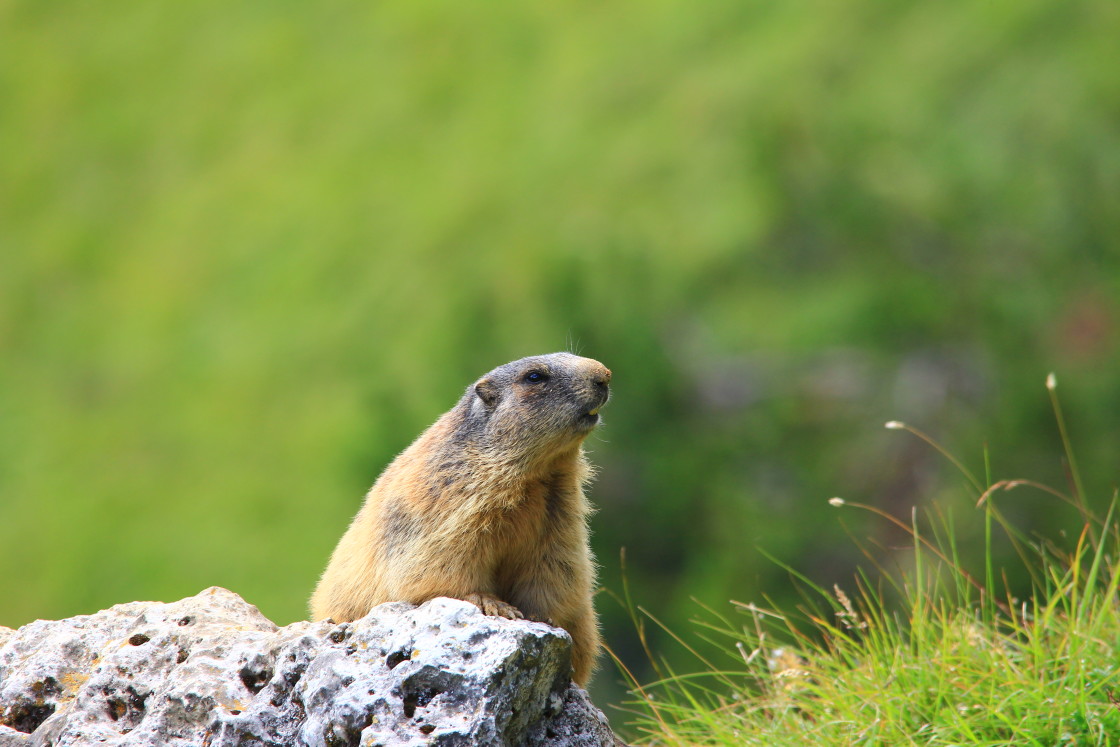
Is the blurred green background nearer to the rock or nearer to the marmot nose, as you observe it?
the marmot nose

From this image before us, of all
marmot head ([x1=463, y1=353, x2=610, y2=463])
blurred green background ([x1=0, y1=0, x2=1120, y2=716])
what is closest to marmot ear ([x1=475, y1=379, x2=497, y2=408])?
marmot head ([x1=463, y1=353, x2=610, y2=463])

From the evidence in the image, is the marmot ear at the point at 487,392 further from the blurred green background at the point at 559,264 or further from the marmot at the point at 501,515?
the blurred green background at the point at 559,264

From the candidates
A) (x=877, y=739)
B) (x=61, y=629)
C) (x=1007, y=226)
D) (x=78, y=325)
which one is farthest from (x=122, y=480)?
(x=877, y=739)

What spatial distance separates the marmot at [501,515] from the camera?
596 centimetres

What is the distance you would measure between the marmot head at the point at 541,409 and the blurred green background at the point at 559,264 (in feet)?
32.1

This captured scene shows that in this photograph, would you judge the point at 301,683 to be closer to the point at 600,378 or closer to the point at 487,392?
the point at 487,392

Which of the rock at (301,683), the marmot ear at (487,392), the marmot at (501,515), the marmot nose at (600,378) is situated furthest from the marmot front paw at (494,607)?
the marmot nose at (600,378)

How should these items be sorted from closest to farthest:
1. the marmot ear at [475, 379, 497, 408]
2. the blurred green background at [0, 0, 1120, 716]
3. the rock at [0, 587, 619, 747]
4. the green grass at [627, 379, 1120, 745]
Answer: the rock at [0, 587, 619, 747], the green grass at [627, 379, 1120, 745], the marmot ear at [475, 379, 497, 408], the blurred green background at [0, 0, 1120, 716]

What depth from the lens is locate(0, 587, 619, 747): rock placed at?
4816mm

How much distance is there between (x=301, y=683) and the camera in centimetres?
509

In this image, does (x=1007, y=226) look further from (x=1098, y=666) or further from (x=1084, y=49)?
(x=1098, y=666)

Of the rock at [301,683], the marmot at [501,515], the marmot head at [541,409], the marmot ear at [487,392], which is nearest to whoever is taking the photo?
the rock at [301,683]

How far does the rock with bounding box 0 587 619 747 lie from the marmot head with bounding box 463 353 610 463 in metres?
1.17

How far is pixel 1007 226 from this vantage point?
71.3 feet
